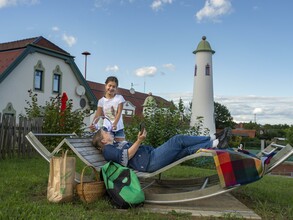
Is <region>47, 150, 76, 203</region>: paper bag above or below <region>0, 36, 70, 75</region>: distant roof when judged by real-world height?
below

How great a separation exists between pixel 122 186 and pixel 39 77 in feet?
62.3

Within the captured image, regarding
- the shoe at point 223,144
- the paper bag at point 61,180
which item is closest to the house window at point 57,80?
the paper bag at point 61,180

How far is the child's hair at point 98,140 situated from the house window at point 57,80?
1833cm

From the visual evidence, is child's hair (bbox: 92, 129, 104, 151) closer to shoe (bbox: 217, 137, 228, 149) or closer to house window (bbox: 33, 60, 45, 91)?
shoe (bbox: 217, 137, 228, 149)

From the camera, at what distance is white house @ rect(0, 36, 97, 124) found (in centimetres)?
1975

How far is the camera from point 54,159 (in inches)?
Result: 184

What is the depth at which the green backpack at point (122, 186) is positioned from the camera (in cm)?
441

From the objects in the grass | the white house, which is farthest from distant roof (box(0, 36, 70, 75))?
the grass

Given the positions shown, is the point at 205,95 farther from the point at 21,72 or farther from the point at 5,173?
the point at 5,173

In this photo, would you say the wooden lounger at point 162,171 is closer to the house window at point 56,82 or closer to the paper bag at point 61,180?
the paper bag at point 61,180

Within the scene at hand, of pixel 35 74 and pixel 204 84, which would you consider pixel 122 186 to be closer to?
pixel 35 74

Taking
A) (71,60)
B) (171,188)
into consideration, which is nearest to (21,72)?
(71,60)

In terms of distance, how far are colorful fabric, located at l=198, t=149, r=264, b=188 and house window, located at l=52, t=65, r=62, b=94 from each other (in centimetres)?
2001

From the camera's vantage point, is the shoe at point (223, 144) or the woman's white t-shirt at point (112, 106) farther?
the woman's white t-shirt at point (112, 106)
